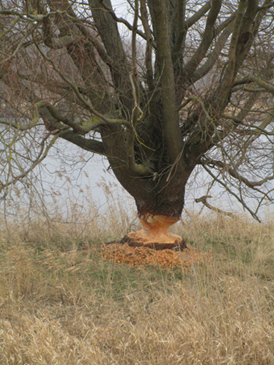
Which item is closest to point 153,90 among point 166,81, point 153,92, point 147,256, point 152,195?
point 166,81

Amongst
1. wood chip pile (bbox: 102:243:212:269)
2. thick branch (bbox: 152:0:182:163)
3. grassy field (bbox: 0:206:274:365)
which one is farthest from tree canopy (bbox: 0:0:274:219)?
grassy field (bbox: 0:206:274:365)

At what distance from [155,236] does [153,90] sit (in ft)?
6.64

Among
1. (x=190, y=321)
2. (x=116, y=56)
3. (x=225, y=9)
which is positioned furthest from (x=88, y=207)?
(x=190, y=321)

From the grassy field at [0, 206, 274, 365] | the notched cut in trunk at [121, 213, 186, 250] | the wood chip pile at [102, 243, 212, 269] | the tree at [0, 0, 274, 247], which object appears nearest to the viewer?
the grassy field at [0, 206, 274, 365]

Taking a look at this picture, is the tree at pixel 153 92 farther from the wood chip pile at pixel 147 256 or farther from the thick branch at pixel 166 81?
the wood chip pile at pixel 147 256

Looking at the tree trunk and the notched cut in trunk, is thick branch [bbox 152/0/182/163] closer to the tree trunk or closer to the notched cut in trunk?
the tree trunk

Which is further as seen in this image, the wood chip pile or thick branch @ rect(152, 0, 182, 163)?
the wood chip pile

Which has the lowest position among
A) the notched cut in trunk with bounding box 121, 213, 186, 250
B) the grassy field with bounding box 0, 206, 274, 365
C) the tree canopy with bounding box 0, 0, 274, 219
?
the grassy field with bounding box 0, 206, 274, 365

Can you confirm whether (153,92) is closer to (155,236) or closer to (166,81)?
(166,81)

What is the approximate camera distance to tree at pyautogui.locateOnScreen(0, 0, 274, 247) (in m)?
3.48

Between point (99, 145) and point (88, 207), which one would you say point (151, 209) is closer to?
point (99, 145)

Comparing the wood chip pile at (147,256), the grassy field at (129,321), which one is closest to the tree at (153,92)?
the wood chip pile at (147,256)

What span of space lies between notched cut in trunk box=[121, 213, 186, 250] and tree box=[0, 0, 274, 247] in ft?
0.06

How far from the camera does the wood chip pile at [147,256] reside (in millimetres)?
4453
